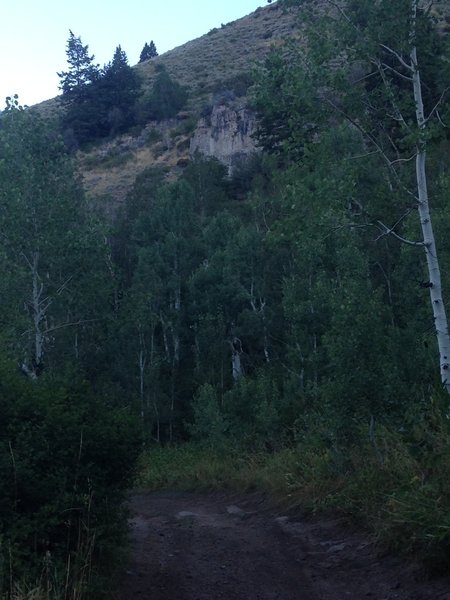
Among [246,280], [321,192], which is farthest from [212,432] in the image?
[321,192]

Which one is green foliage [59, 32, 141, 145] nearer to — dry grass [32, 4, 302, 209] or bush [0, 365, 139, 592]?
dry grass [32, 4, 302, 209]

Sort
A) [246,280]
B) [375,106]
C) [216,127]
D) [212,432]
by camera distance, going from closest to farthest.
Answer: [375,106] → [212,432] → [246,280] → [216,127]

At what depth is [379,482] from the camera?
10133 millimetres

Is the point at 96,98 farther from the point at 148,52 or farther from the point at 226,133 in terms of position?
the point at 148,52

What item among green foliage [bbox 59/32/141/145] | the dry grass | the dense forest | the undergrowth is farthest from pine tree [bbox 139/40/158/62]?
the undergrowth

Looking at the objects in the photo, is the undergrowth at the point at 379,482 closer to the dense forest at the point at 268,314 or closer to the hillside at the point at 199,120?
the dense forest at the point at 268,314

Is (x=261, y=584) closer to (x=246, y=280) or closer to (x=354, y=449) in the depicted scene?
(x=354, y=449)

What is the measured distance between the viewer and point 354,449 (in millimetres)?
12531

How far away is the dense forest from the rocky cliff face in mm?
13948

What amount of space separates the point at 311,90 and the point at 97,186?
165 feet

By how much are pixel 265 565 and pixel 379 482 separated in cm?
212

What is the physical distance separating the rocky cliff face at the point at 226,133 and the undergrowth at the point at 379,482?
40.7m

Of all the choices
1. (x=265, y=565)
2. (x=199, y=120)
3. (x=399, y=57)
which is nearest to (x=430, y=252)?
(x=399, y=57)

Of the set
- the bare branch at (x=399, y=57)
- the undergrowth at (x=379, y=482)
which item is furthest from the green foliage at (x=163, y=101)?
the bare branch at (x=399, y=57)
